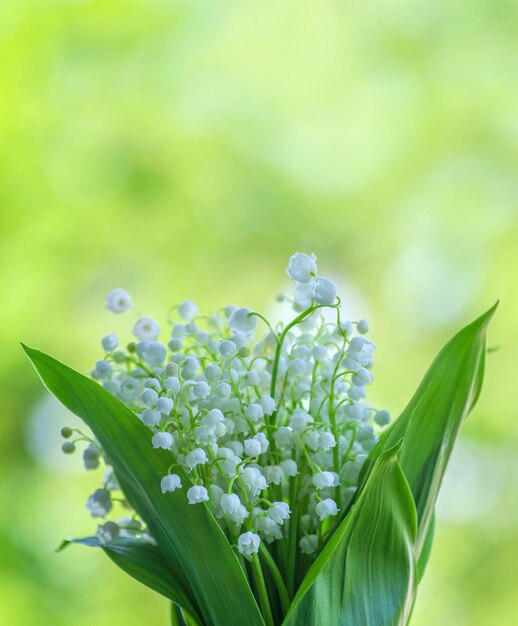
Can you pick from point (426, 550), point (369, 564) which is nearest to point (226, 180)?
point (426, 550)

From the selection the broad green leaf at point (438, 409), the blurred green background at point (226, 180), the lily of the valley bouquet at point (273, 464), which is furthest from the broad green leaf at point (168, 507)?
the blurred green background at point (226, 180)

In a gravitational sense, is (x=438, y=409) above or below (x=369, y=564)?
above

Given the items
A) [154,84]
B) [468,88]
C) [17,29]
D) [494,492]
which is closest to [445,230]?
[468,88]

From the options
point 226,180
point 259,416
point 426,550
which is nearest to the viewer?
point 259,416

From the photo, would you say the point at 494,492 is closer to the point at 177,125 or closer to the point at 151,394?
the point at 177,125

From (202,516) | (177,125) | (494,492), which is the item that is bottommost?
(202,516)

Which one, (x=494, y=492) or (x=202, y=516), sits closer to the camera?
(x=202, y=516)

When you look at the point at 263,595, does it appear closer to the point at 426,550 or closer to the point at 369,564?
the point at 369,564

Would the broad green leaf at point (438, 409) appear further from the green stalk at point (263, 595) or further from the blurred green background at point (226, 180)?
the blurred green background at point (226, 180)
